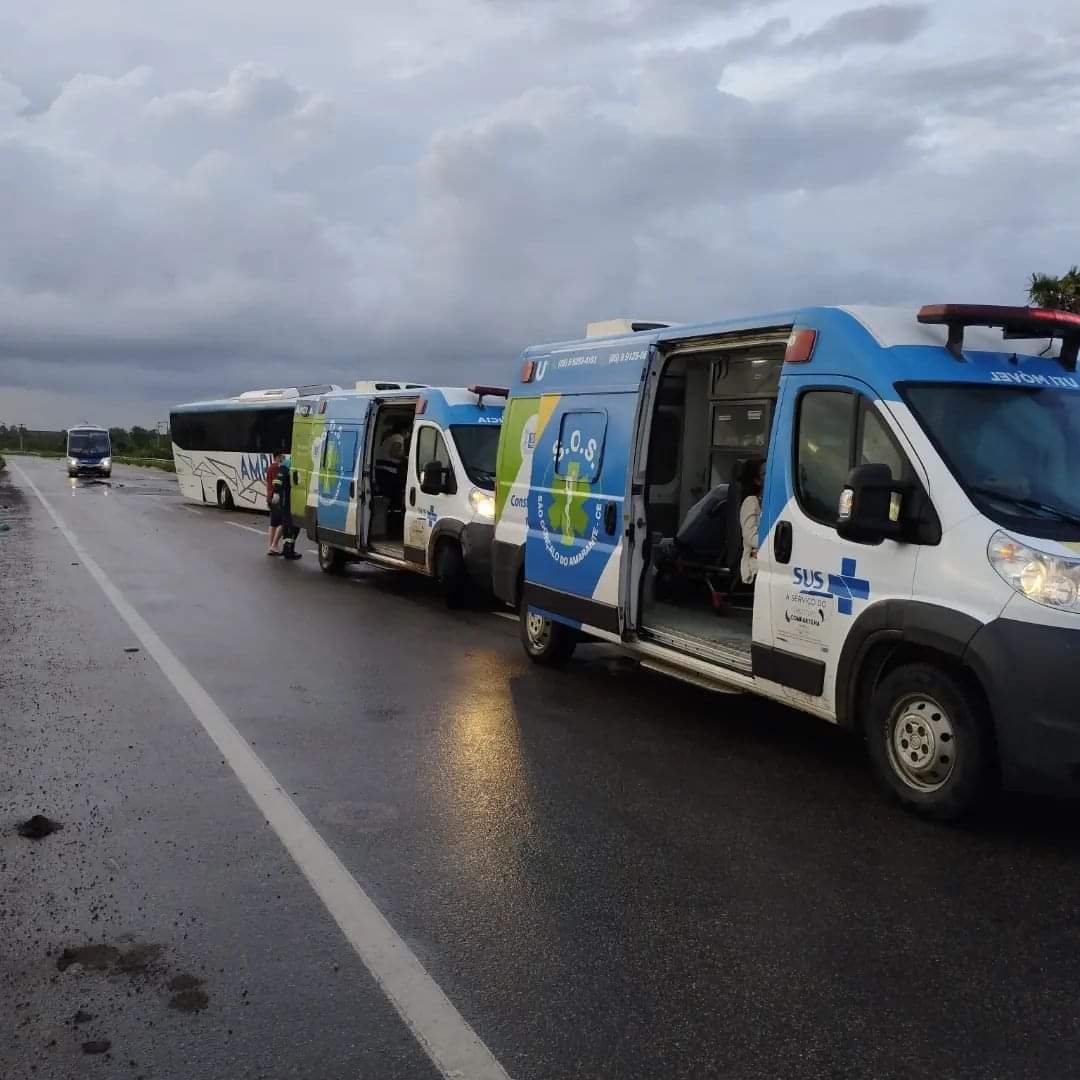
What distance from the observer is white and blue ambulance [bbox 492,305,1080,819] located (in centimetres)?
460

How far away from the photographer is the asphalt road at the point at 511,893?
318 cm

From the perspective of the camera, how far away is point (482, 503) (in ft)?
37.5

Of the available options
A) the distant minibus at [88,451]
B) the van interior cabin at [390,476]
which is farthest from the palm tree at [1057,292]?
the distant minibus at [88,451]

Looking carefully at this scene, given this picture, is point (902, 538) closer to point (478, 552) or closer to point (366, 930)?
point (366, 930)

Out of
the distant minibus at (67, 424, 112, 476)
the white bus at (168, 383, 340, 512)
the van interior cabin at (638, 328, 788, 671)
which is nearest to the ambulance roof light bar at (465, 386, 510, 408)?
the van interior cabin at (638, 328, 788, 671)

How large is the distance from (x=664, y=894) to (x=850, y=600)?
1.90 metres

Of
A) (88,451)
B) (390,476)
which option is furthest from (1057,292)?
(88,451)

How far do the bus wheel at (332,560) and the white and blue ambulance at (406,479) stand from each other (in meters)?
0.01

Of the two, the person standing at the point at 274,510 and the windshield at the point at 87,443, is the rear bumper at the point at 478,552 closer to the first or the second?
the person standing at the point at 274,510

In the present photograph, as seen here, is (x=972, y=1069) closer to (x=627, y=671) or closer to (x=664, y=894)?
(x=664, y=894)

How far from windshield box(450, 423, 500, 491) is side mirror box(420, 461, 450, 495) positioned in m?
0.25

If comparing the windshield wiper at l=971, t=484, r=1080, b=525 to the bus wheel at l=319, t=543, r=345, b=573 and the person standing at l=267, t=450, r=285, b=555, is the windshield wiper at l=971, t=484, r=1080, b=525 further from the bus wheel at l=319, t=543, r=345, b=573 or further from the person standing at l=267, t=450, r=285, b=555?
the person standing at l=267, t=450, r=285, b=555

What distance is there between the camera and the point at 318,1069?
9.87 feet

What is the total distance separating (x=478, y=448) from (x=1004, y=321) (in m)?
7.31
